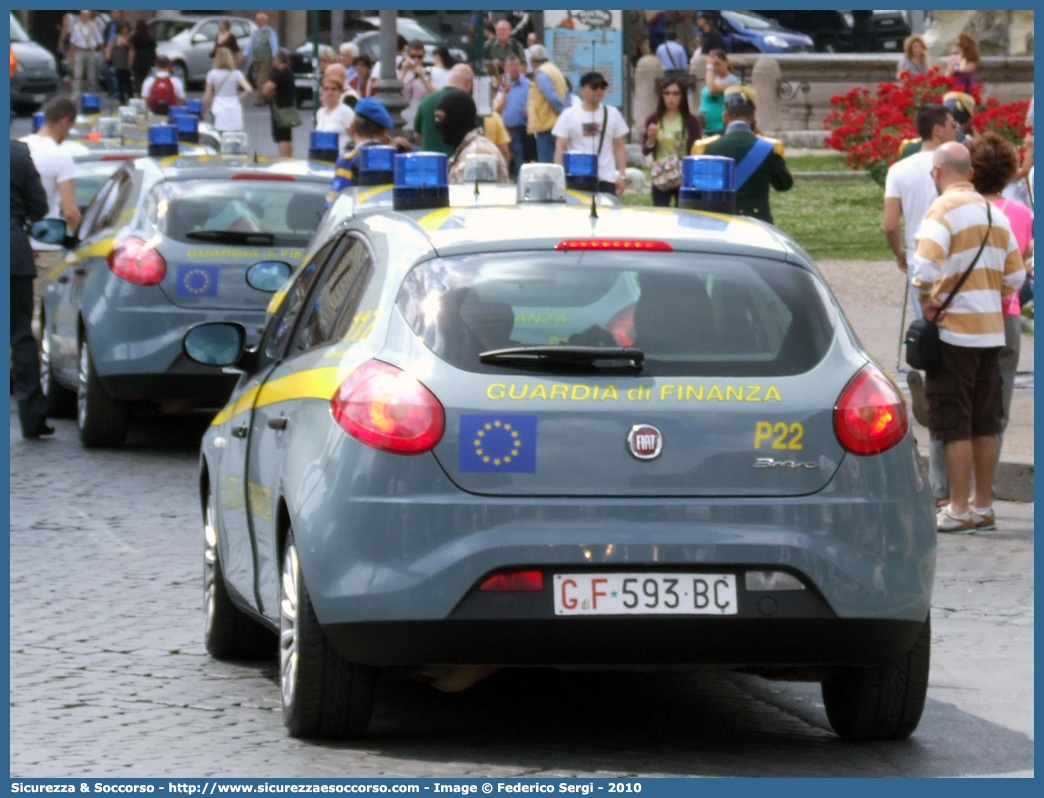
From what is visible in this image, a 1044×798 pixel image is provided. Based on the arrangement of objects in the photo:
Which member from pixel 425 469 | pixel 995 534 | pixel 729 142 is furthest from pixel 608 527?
pixel 729 142

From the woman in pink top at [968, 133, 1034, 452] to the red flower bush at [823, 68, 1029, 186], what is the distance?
22.7ft

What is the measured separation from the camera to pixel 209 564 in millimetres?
7141

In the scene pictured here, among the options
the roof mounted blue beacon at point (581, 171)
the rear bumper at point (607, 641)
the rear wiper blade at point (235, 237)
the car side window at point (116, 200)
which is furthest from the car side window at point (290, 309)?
the car side window at point (116, 200)

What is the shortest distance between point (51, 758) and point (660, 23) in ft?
130

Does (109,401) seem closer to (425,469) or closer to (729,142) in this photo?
(729,142)

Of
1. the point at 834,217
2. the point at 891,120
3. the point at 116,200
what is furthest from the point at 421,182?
the point at 834,217

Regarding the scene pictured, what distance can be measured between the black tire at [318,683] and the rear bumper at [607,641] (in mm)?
127

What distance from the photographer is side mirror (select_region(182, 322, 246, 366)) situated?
6.67 metres

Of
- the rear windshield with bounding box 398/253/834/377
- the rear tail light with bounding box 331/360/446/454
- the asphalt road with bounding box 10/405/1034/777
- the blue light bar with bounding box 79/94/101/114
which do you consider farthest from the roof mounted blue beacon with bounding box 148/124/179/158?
the blue light bar with bounding box 79/94/101/114

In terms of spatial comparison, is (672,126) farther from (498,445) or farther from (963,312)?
(498,445)

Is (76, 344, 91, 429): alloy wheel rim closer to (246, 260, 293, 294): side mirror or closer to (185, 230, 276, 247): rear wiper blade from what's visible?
(185, 230, 276, 247): rear wiper blade

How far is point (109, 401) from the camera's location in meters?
11.8

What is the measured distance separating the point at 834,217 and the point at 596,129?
19.3 feet

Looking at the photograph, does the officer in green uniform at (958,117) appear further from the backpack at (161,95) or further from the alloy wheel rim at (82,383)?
the backpack at (161,95)
